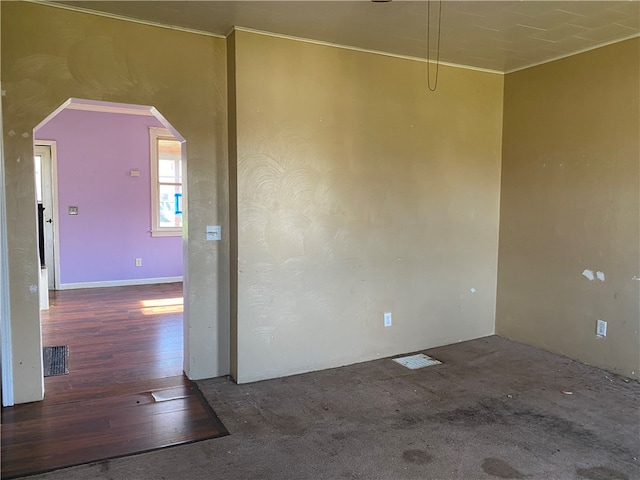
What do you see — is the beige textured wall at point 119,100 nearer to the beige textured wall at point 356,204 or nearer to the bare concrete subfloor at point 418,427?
the beige textured wall at point 356,204

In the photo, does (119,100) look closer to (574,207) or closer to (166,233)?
(574,207)

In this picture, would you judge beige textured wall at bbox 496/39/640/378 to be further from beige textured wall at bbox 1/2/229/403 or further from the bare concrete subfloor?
beige textured wall at bbox 1/2/229/403

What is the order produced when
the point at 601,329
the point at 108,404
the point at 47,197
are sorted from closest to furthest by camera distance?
the point at 108,404 < the point at 601,329 < the point at 47,197

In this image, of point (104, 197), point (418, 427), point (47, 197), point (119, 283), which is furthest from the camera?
point (119, 283)

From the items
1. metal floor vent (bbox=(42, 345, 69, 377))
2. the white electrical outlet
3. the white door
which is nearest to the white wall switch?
metal floor vent (bbox=(42, 345, 69, 377))

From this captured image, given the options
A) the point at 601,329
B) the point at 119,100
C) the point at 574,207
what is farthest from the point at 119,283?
the point at 601,329

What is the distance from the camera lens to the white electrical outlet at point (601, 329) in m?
3.47

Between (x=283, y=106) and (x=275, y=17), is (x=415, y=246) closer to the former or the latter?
(x=283, y=106)

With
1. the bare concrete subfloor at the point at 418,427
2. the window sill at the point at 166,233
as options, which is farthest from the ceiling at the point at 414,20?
the window sill at the point at 166,233

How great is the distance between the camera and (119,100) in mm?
2939

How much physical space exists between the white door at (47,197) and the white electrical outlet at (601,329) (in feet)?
21.2

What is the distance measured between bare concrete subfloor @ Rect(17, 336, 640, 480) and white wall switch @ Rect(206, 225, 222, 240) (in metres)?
1.02

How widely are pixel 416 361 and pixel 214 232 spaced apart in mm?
1891

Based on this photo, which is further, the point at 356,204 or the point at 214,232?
the point at 356,204
